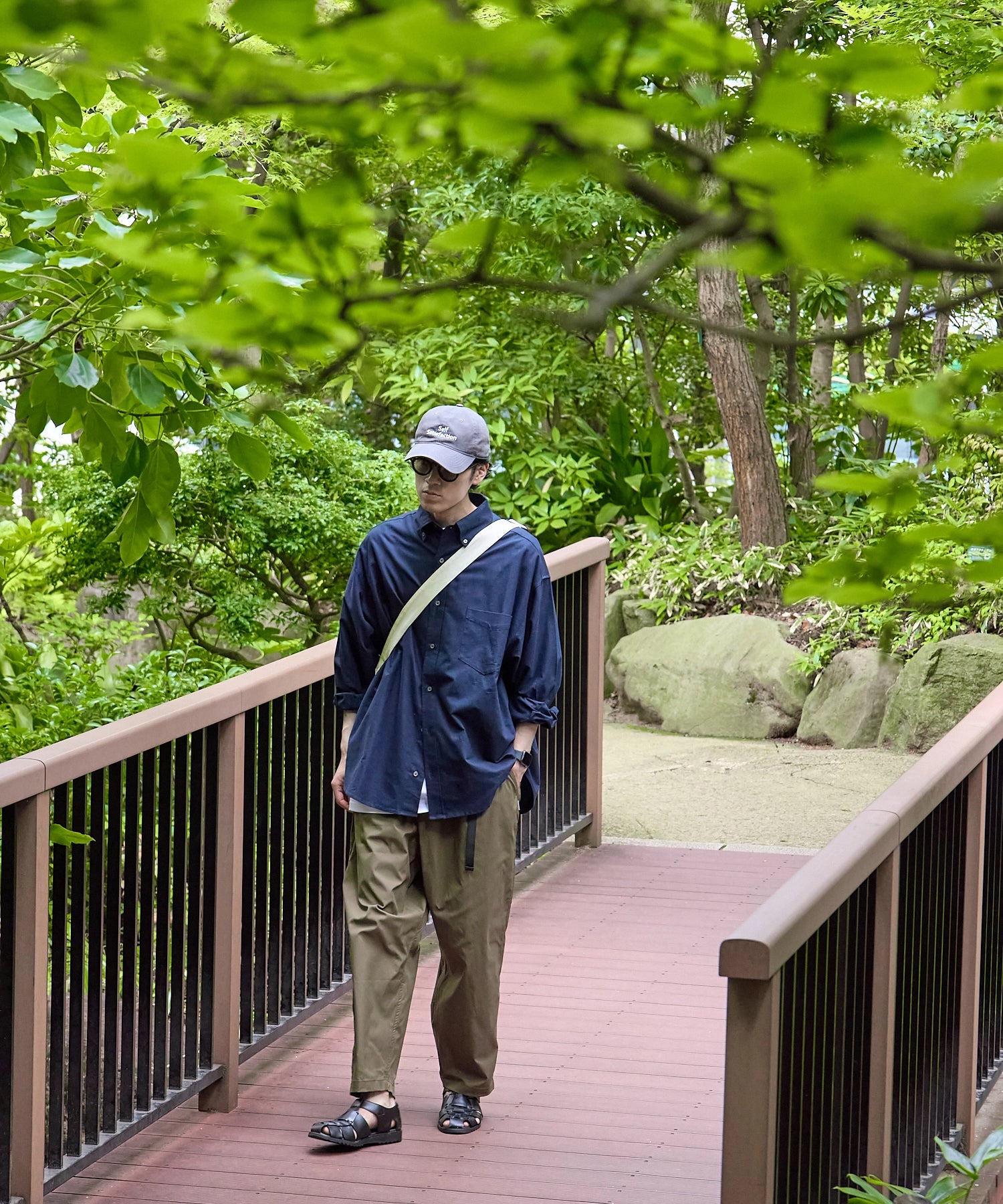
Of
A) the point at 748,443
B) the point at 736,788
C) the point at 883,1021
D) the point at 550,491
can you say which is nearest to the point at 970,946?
the point at 883,1021

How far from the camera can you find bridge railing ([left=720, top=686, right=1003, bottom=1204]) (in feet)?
7.88

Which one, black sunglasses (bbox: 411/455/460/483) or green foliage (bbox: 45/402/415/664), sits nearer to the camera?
black sunglasses (bbox: 411/455/460/483)

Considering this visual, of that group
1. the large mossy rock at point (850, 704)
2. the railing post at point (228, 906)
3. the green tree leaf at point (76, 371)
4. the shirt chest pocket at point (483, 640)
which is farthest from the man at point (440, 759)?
the large mossy rock at point (850, 704)

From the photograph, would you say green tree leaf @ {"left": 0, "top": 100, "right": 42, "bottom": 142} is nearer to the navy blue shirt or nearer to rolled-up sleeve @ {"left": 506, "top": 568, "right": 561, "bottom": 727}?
the navy blue shirt

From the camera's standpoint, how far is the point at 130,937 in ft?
11.8

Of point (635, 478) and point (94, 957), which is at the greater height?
point (635, 478)

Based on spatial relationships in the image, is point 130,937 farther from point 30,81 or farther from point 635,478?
point 635,478

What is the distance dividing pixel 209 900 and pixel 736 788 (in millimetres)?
4824

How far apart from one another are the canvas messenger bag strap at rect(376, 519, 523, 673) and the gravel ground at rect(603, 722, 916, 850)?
3.20m

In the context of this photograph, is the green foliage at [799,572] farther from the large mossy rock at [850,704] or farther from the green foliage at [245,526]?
the green foliage at [245,526]

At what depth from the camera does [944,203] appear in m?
1.00

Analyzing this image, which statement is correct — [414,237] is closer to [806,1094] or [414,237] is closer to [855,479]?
[806,1094]

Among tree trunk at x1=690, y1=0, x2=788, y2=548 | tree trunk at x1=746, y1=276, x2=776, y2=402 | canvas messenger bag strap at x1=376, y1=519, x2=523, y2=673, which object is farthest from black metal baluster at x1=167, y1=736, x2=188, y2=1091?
tree trunk at x1=746, y1=276, x2=776, y2=402

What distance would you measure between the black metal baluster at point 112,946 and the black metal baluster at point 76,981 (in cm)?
9
